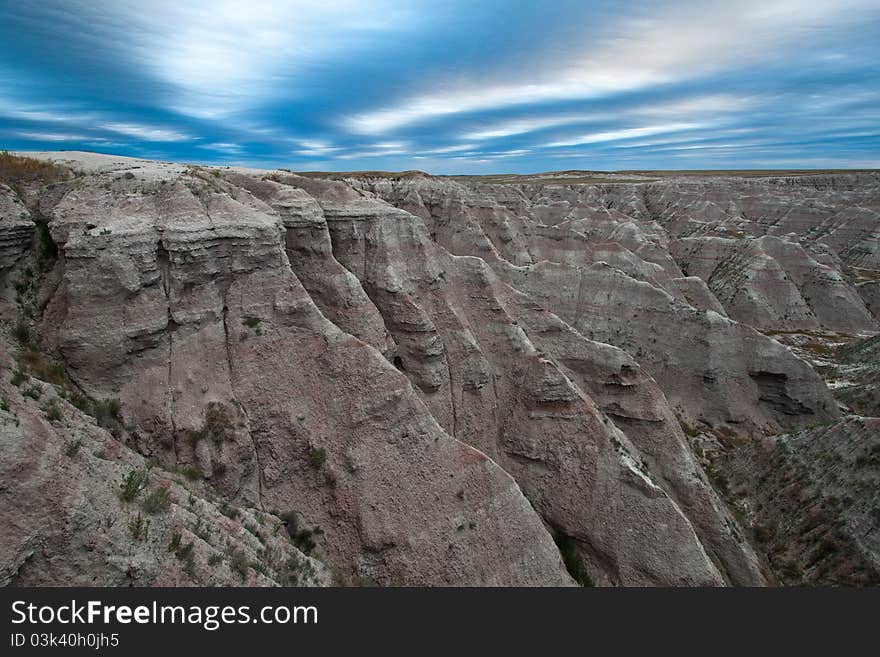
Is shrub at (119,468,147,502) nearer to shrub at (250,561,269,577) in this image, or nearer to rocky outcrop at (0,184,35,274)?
shrub at (250,561,269,577)

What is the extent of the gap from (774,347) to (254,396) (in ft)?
115

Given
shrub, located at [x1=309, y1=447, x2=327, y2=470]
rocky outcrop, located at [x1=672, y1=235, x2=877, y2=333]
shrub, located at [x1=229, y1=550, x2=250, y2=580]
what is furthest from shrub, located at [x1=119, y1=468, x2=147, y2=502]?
rocky outcrop, located at [x1=672, y1=235, x2=877, y2=333]

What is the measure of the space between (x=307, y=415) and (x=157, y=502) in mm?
7744

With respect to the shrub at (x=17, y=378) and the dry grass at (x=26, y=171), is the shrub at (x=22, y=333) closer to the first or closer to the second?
the shrub at (x=17, y=378)

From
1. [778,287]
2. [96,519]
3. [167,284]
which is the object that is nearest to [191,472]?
[96,519]

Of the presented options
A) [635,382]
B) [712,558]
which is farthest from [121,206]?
[712,558]

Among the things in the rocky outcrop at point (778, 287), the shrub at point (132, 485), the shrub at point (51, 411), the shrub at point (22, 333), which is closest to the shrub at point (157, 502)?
the shrub at point (132, 485)

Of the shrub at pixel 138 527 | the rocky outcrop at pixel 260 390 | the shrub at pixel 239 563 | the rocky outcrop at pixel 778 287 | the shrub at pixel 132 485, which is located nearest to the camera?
the shrub at pixel 138 527

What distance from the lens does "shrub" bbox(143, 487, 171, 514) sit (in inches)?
425

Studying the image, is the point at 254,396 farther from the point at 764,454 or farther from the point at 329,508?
the point at 764,454

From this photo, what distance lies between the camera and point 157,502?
11.0 m

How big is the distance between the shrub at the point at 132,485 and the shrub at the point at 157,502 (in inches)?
11.5

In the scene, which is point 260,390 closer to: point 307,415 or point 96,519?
point 307,415

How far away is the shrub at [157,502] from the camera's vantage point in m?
10.8
